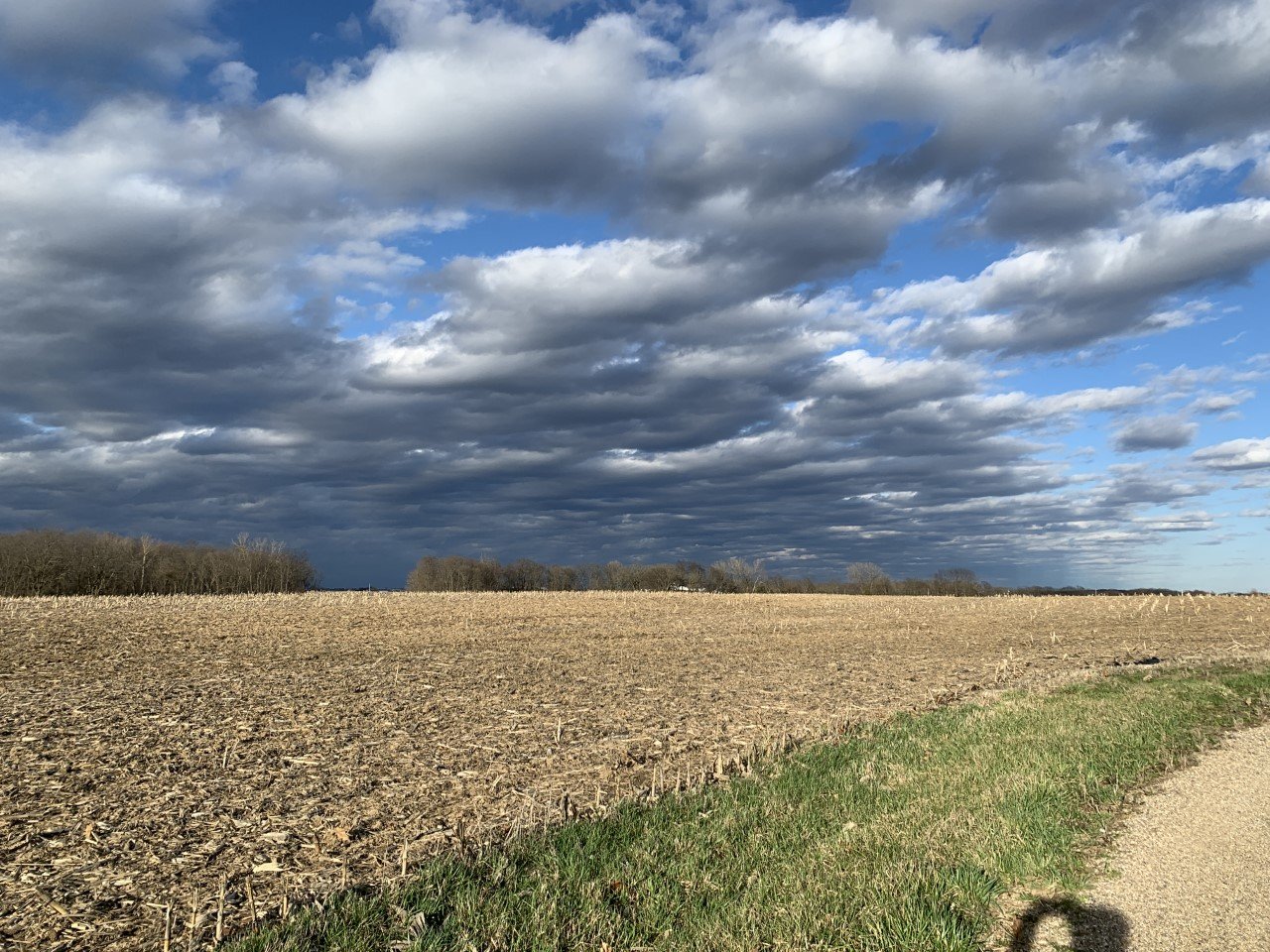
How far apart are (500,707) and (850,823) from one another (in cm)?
854

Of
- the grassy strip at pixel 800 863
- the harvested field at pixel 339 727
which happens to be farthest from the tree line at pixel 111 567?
the grassy strip at pixel 800 863

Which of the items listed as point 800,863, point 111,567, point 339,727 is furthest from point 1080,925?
point 111,567

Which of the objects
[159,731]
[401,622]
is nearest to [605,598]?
[401,622]

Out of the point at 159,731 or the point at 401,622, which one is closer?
the point at 159,731

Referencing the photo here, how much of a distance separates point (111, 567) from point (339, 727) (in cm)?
6211

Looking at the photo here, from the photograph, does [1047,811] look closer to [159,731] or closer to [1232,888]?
[1232,888]

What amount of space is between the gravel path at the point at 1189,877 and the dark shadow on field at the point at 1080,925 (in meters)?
0.01

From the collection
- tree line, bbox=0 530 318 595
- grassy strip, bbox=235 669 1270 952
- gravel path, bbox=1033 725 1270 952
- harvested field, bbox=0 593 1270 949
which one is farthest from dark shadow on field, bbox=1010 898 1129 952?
tree line, bbox=0 530 318 595

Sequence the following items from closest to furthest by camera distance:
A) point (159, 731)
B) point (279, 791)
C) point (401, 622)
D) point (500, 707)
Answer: point (279, 791), point (159, 731), point (500, 707), point (401, 622)

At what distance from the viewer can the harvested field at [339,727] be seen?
7449 mm

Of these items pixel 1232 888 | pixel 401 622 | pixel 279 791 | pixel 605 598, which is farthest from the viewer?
pixel 605 598

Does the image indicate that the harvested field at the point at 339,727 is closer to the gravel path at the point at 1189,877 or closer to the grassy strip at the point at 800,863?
the grassy strip at the point at 800,863

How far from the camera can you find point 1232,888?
7.11 meters

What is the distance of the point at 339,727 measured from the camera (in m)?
13.4
